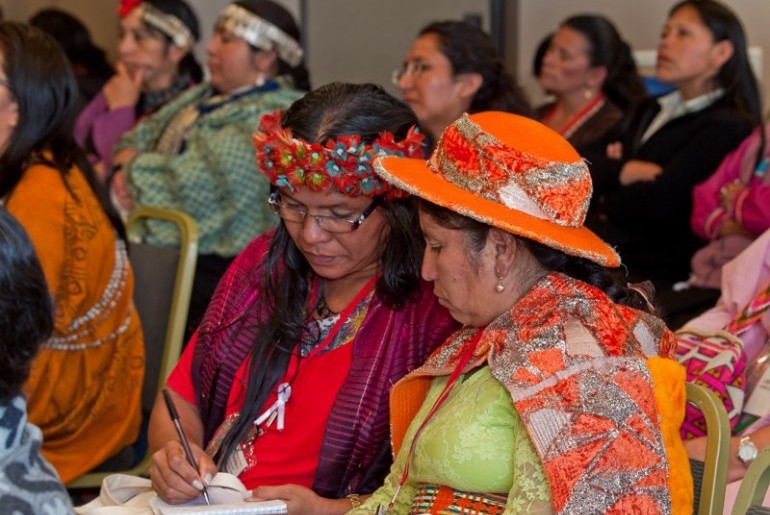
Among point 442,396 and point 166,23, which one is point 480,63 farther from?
point 442,396

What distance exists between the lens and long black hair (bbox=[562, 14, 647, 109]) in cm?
507

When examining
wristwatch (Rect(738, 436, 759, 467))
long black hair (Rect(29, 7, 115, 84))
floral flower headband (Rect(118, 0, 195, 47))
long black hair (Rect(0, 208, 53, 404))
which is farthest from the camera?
long black hair (Rect(29, 7, 115, 84))

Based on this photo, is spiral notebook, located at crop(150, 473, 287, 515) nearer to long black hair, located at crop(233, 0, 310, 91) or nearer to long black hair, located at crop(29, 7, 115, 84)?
long black hair, located at crop(233, 0, 310, 91)

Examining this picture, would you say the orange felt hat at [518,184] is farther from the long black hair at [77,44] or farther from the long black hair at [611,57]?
the long black hair at [77,44]

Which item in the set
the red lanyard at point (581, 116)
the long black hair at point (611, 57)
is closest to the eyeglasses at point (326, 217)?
the red lanyard at point (581, 116)

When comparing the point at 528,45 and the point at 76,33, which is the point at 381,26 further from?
the point at 76,33

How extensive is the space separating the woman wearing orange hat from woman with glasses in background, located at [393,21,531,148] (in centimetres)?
202

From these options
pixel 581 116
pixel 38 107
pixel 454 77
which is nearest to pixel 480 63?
pixel 454 77

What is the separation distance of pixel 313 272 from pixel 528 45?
3.88 metres

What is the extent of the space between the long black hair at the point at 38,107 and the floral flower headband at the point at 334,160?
949 millimetres

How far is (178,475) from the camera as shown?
2.23 meters

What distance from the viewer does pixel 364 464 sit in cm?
232

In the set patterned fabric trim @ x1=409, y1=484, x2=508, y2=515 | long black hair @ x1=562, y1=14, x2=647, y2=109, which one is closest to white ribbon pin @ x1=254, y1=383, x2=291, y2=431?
patterned fabric trim @ x1=409, y1=484, x2=508, y2=515

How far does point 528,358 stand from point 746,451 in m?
0.78
